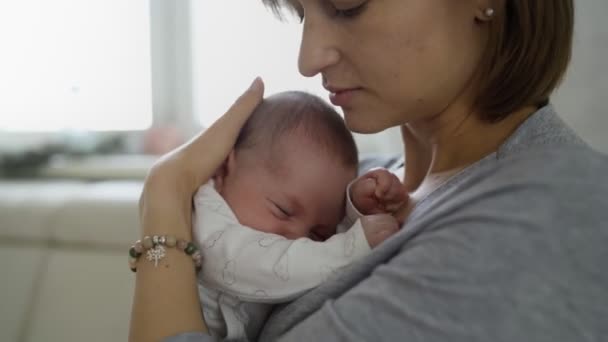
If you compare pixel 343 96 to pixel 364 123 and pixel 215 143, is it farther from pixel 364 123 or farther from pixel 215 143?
pixel 215 143

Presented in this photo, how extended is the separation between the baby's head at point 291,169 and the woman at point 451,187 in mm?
40

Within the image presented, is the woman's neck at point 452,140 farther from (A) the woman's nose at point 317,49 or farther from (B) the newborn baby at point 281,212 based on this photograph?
(A) the woman's nose at point 317,49

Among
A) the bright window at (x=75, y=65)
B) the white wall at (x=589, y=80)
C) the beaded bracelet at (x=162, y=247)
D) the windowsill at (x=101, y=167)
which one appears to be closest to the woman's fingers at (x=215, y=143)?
the beaded bracelet at (x=162, y=247)

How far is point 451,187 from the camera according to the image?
0.81 metres

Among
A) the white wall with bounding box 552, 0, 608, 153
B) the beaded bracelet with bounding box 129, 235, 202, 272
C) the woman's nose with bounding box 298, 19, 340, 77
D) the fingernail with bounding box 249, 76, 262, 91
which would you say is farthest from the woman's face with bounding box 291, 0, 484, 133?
the white wall with bounding box 552, 0, 608, 153

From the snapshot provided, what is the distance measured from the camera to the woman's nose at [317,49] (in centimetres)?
91

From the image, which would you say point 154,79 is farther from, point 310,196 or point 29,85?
point 310,196

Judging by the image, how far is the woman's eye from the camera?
841 mm

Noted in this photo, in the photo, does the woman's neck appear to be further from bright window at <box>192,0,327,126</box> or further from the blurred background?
bright window at <box>192,0,327,126</box>

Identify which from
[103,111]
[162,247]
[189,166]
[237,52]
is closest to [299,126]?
[189,166]

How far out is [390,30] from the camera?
0.84m

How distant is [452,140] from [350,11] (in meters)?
0.29

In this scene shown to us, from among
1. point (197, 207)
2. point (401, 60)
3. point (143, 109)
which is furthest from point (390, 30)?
point (143, 109)

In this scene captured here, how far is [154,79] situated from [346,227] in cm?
170
